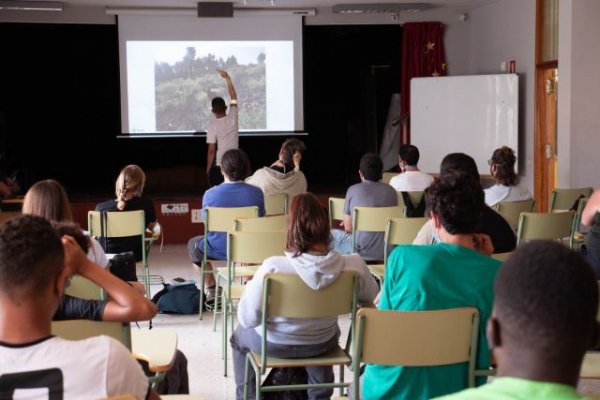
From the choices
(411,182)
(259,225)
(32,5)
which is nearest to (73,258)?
(259,225)

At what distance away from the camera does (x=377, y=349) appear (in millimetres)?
2889

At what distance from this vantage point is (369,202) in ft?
20.6

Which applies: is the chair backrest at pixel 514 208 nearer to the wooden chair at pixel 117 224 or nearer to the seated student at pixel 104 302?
the wooden chair at pixel 117 224

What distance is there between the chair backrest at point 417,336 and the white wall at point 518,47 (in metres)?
7.86

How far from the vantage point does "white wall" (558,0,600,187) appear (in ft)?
28.9

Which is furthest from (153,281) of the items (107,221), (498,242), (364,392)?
(364,392)

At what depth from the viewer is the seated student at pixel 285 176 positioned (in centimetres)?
743

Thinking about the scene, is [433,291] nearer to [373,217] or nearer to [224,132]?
[373,217]

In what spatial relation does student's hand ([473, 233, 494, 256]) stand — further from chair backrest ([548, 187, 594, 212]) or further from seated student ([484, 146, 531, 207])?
chair backrest ([548, 187, 594, 212])

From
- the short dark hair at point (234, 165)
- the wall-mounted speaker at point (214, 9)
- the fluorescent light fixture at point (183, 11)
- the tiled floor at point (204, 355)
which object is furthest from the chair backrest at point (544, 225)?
the fluorescent light fixture at point (183, 11)

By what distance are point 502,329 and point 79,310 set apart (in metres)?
1.74

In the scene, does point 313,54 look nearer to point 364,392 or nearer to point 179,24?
point 179,24

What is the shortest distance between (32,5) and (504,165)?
6.65 meters

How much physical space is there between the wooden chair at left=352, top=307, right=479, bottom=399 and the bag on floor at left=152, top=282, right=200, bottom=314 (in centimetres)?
359
